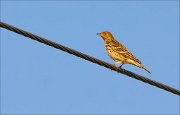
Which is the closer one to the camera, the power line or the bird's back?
the power line

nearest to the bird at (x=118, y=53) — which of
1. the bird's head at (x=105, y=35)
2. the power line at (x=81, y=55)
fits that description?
the bird's head at (x=105, y=35)

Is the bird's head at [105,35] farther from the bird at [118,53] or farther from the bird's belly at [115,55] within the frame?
the bird's belly at [115,55]

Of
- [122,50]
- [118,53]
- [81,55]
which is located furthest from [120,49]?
[81,55]

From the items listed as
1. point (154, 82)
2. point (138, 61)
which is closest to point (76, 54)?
point (154, 82)

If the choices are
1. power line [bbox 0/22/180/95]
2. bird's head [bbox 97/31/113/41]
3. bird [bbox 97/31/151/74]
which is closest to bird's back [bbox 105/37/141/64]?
bird [bbox 97/31/151/74]

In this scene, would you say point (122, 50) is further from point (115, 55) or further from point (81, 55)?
point (81, 55)

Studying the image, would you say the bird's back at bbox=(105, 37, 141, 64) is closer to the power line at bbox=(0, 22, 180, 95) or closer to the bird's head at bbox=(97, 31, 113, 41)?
the bird's head at bbox=(97, 31, 113, 41)

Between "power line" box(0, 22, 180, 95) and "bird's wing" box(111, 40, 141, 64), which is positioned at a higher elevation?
"bird's wing" box(111, 40, 141, 64)

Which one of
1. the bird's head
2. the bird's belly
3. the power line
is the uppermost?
the bird's head

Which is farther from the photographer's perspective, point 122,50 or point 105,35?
point 105,35
